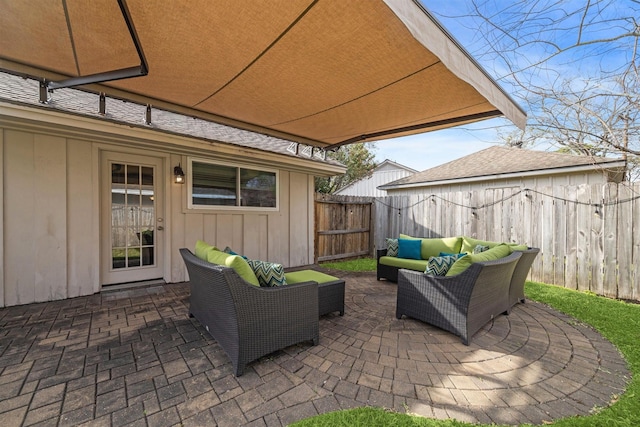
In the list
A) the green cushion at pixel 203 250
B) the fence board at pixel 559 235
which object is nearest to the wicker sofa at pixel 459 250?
the fence board at pixel 559 235

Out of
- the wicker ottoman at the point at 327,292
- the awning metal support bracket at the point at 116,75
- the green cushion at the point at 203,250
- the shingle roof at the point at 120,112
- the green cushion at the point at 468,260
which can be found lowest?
the wicker ottoman at the point at 327,292

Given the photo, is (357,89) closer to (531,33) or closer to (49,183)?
(531,33)

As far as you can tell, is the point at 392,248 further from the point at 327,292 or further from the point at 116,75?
the point at 116,75

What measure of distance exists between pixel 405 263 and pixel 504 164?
5222 millimetres

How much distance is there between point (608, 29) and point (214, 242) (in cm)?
622

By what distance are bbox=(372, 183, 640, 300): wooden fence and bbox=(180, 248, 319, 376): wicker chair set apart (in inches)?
201

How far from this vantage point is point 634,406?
192 cm

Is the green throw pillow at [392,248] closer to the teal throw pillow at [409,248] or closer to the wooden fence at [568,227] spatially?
the teal throw pillow at [409,248]

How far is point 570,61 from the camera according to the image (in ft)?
10.0

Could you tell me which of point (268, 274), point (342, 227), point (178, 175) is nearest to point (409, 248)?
point (342, 227)

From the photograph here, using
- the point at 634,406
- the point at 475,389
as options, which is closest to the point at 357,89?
the point at 475,389

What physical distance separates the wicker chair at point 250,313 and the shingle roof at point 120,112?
2.21 meters

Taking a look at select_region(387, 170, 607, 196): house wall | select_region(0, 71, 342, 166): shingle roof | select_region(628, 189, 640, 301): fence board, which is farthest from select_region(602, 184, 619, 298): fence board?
select_region(0, 71, 342, 166): shingle roof

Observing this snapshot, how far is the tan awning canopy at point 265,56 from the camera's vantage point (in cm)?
176
